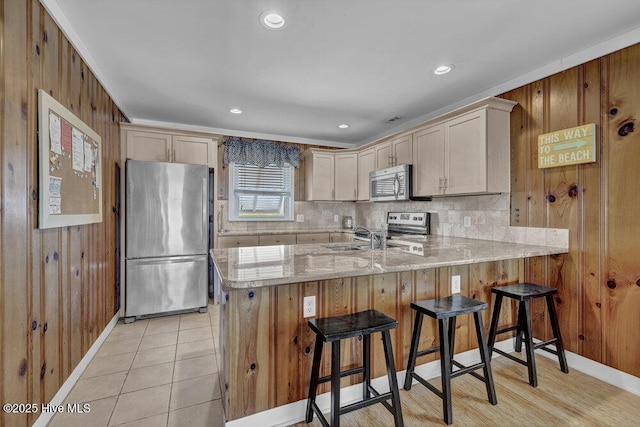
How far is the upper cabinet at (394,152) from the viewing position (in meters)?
3.46

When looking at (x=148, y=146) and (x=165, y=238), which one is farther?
(x=148, y=146)

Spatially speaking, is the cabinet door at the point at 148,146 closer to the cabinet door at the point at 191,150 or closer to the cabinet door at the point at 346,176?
the cabinet door at the point at 191,150

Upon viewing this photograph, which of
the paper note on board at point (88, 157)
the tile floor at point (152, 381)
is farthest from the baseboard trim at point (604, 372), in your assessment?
the paper note on board at point (88, 157)

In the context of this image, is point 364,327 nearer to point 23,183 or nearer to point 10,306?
point 10,306

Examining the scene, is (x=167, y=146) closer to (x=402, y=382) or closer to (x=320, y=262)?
(x=320, y=262)

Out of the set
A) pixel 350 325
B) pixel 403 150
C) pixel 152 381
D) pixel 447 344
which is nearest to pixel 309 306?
pixel 350 325

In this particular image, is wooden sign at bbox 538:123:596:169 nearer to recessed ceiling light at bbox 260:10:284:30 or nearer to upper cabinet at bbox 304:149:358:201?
recessed ceiling light at bbox 260:10:284:30

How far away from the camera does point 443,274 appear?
216 cm

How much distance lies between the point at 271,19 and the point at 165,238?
2560 millimetres

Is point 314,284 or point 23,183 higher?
point 23,183

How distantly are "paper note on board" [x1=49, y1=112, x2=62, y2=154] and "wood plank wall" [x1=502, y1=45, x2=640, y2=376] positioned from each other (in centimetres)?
350

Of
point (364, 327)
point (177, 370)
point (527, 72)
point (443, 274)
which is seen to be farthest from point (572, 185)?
point (177, 370)

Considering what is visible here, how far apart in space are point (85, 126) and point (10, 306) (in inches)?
55.9

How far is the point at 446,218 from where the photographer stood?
11.1 ft
